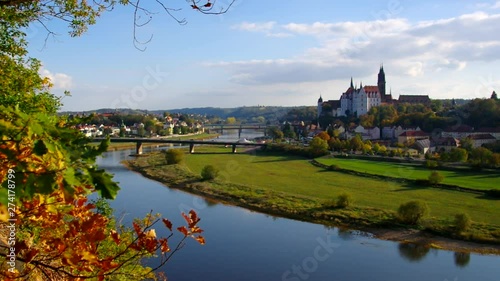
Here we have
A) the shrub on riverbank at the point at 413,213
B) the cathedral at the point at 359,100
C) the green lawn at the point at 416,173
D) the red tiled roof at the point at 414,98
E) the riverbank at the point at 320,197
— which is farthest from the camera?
the red tiled roof at the point at 414,98

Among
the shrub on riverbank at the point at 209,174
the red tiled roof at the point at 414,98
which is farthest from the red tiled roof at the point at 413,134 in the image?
the red tiled roof at the point at 414,98

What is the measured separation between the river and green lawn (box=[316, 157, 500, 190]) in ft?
43.4

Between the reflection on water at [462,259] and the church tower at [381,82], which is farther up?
the church tower at [381,82]

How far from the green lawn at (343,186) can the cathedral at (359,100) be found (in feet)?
121

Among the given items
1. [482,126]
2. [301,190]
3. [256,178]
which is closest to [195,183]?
[256,178]

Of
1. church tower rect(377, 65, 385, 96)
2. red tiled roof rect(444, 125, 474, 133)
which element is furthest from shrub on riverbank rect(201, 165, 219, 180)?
church tower rect(377, 65, 385, 96)

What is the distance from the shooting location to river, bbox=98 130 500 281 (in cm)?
1348

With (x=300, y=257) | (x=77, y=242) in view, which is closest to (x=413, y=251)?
(x=300, y=257)

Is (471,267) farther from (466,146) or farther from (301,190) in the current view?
(466,146)

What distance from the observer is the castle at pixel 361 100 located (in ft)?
250

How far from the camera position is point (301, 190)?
88.4ft

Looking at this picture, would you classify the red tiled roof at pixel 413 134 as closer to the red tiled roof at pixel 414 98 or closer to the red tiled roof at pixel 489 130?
the red tiled roof at pixel 489 130

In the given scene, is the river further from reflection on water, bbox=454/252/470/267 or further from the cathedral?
the cathedral

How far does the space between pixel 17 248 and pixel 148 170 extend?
34.7 m
